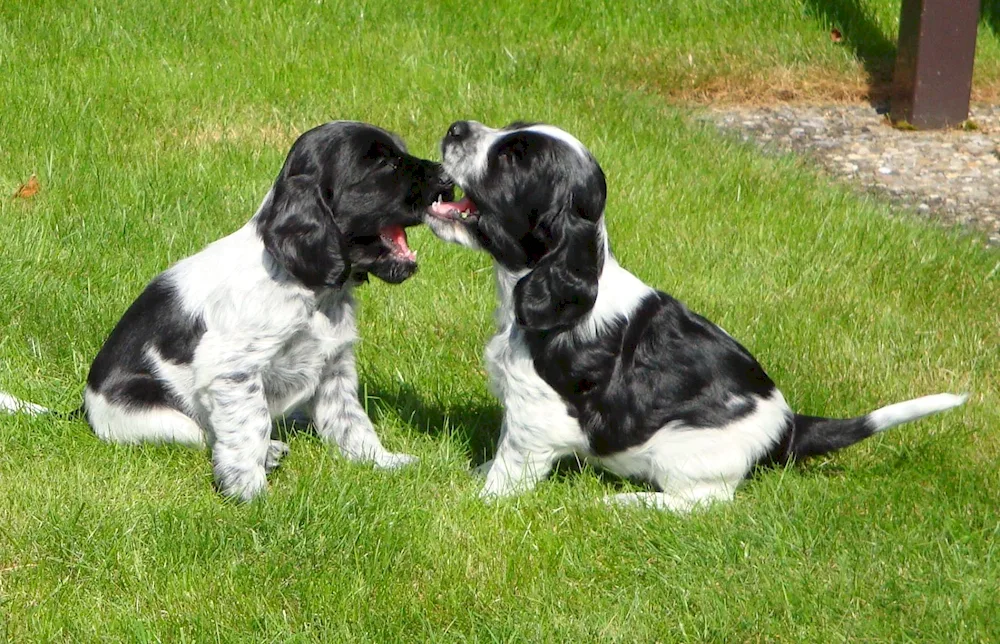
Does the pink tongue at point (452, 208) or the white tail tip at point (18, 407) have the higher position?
the pink tongue at point (452, 208)

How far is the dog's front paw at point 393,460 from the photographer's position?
177 inches

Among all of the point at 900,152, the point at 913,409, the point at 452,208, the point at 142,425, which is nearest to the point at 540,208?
the point at 452,208

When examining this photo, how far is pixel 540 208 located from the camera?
401 centimetres

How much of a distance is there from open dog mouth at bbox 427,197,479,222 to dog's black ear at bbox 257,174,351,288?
0.33m

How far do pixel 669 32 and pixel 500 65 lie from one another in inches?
65.9

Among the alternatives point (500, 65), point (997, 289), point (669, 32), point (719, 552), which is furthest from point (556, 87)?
point (719, 552)

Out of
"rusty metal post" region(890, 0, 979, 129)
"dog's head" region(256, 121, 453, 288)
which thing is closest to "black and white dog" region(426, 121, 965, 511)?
"dog's head" region(256, 121, 453, 288)

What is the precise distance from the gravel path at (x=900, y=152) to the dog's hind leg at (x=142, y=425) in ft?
15.4

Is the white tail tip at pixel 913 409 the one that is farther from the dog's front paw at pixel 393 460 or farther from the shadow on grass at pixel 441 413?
the dog's front paw at pixel 393 460

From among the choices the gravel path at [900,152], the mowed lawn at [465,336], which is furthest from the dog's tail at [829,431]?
the gravel path at [900,152]

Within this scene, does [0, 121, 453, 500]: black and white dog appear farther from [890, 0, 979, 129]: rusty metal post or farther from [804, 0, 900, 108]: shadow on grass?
[804, 0, 900, 108]: shadow on grass

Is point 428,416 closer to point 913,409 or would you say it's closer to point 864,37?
point 913,409

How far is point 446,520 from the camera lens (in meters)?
4.07

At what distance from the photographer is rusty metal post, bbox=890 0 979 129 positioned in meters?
8.23
